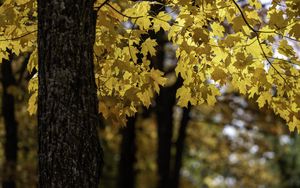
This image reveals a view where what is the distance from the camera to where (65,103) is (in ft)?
14.7

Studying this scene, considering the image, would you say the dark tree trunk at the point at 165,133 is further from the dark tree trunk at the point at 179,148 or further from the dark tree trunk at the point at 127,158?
the dark tree trunk at the point at 127,158

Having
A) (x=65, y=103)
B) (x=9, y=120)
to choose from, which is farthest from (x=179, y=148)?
(x=65, y=103)

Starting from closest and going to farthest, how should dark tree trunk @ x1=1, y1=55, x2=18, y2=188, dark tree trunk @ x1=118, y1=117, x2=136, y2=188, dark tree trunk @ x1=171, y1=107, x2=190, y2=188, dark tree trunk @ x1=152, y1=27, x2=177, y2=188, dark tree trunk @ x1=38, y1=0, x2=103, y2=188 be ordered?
1. dark tree trunk @ x1=38, y1=0, x2=103, y2=188
2. dark tree trunk @ x1=1, y1=55, x2=18, y2=188
3. dark tree trunk @ x1=118, y1=117, x2=136, y2=188
4. dark tree trunk @ x1=152, y1=27, x2=177, y2=188
5. dark tree trunk @ x1=171, y1=107, x2=190, y2=188

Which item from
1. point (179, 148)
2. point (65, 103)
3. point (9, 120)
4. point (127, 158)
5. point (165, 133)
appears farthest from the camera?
point (179, 148)

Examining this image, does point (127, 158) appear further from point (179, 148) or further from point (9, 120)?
point (9, 120)

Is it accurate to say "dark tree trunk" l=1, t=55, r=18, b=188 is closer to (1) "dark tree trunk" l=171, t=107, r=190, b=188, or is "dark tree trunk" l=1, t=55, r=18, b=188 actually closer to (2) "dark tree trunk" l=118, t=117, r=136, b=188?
(2) "dark tree trunk" l=118, t=117, r=136, b=188

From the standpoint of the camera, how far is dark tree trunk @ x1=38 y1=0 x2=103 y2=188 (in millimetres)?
4445

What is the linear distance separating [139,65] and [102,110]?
58 centimetres

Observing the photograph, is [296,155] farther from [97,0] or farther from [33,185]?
[97,0]

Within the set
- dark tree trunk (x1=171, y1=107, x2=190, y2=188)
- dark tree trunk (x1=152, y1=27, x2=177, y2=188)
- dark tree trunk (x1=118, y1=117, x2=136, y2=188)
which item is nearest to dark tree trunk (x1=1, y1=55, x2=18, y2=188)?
dark tree trunk (x1=118, y1=117, x2=136, y2=188)

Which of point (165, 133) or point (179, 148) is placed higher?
point (165, 133)

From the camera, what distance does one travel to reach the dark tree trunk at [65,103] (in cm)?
445

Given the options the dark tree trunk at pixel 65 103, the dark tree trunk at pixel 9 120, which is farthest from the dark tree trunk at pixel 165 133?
the dark tree trunk at pixel 65 103

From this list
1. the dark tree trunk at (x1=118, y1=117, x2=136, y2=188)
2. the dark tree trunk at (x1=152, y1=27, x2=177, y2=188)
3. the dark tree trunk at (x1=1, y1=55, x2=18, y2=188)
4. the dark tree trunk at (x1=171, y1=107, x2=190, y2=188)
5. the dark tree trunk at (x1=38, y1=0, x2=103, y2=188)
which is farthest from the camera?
the dark tree trunk at (x1=171, y1=107, x2=190, y2=188)
